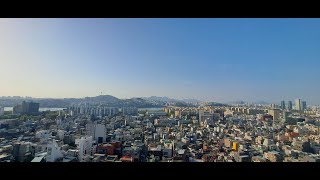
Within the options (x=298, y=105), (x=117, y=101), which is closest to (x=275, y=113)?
(x=298, y=105)

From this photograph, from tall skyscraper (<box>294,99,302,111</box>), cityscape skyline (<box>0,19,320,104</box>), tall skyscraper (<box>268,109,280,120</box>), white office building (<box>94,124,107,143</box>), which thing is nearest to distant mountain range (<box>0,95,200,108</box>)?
cityscape skyline (<box>0,19,320,104</box>)

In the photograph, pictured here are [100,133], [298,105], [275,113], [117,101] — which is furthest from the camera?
[117,101]

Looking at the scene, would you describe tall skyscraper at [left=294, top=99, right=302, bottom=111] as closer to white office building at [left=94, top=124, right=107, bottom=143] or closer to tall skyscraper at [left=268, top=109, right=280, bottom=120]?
tall skyscraper at [left=268, top=109, right=280, bottom=120]

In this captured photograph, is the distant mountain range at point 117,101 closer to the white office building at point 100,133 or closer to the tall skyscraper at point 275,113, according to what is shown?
the white office building at point 100,133

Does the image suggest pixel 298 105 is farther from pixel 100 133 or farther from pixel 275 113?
pixel 100 133

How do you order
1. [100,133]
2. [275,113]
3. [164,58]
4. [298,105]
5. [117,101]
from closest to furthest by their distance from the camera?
[100,133], [298,105], [275,113], [117,101], [164,58]

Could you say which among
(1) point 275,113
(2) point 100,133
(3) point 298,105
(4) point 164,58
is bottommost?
(2) point 100,133
